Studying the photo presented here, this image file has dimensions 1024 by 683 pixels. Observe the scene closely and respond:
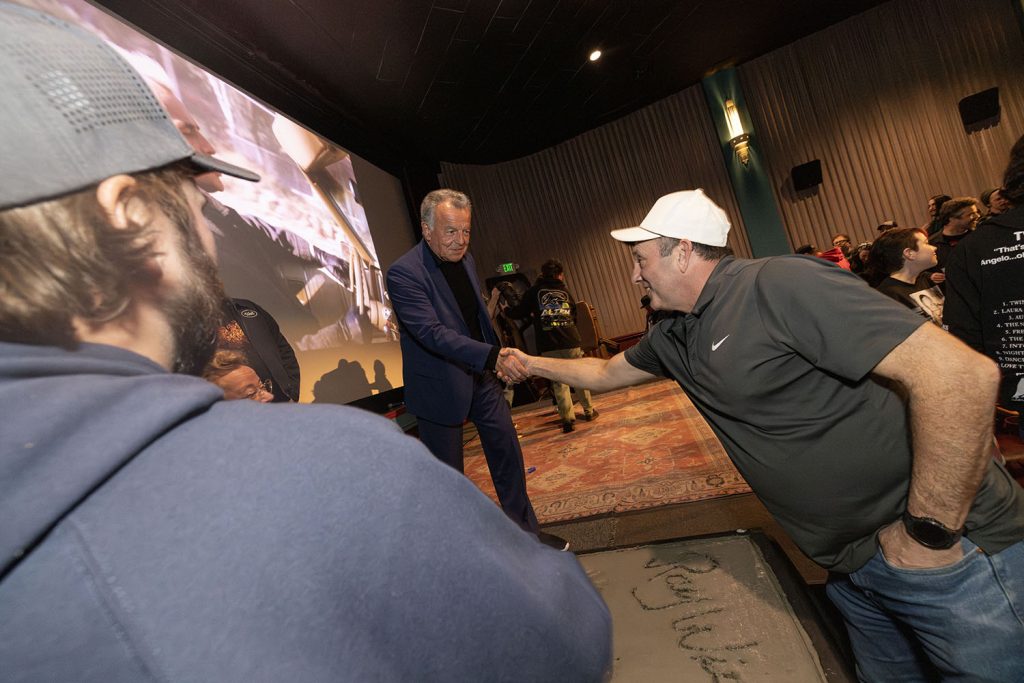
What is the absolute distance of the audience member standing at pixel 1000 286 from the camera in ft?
7.15

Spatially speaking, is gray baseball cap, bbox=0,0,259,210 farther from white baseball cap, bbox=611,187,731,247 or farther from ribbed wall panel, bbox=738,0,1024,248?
ribbed wall panel, bbox=738,0,1024,248

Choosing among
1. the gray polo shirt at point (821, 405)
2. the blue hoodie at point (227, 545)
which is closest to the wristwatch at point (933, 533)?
the gray polo shirt at point (821, 405)

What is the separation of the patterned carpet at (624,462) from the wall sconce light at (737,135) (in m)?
4.89

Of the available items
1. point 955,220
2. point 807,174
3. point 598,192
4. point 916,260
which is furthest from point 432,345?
point 807,174

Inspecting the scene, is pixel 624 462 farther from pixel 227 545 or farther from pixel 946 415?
pixel 227 545

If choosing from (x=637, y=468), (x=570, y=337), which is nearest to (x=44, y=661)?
(x=637, y=468)

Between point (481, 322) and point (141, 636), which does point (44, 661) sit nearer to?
point (141, 636)

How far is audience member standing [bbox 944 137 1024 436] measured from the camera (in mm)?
2180

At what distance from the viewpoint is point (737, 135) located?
8.64m

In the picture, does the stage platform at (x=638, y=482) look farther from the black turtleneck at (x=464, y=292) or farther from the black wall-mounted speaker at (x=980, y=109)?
the black wall-mounted speaker at (x=980, y=109)

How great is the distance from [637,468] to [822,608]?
6.26 ft

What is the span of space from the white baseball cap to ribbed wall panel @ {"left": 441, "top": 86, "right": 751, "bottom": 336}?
7955 mm

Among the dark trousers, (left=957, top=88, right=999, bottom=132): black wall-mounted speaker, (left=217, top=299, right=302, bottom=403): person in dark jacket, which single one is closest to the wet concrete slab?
the dark trousers

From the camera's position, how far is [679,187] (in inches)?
371
